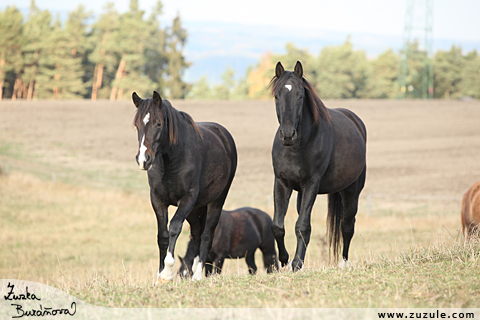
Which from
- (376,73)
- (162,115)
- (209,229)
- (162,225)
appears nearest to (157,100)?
(162,115)

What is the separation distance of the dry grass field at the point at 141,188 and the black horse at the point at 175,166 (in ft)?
2.24

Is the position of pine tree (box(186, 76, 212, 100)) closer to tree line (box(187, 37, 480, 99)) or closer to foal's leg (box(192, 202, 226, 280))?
tree line (box(187, 37, 480, 99))

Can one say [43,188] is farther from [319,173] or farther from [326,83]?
[326,83]

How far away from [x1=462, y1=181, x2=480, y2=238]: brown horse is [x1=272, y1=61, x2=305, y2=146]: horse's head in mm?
3757

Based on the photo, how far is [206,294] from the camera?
4695mm

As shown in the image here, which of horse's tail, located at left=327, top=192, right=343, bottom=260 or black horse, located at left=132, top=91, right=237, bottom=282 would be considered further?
horse's tail, located at left=327, top=192, right=343, bottom=260

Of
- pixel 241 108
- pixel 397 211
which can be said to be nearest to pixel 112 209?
pixel 397 211

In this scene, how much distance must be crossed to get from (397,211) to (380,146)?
51.1 feet

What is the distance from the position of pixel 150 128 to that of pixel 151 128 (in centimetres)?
1

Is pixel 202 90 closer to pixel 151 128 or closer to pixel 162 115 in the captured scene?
pixel 162 115

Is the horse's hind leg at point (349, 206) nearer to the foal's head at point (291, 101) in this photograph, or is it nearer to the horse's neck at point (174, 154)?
the foal's head at point (291, 101)

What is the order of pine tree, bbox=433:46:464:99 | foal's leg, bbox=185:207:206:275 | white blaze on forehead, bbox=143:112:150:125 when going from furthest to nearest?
1. pine tree, bbox=433:46:464:99
2. foal's leg, bbox=185:207:206:275
3. white blaze on forehead, bbox=143:112:150:125

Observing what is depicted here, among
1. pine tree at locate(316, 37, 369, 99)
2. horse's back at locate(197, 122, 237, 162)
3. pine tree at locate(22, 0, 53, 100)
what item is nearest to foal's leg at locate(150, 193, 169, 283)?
horse's back at locate(197, 122, 237, 162)

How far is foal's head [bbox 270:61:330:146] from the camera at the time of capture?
5543 millimetres
